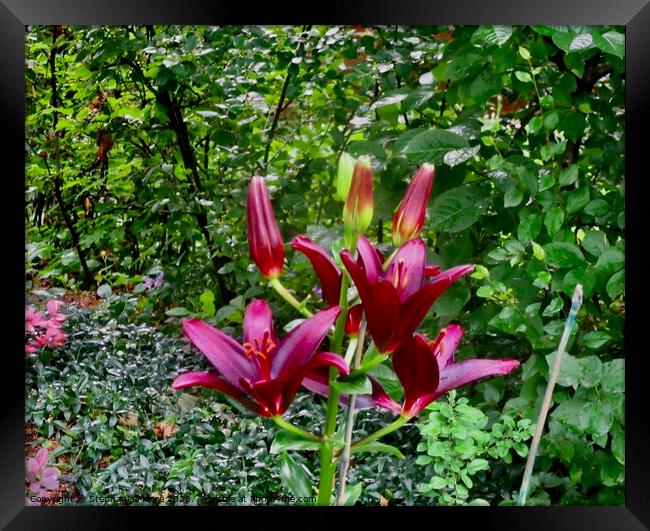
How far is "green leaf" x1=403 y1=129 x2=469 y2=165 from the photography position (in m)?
1.42

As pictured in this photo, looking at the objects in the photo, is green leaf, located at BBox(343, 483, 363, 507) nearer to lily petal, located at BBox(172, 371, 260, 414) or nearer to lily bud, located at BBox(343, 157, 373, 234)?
lily petal, located at BBox(172, 371, 260, 414)

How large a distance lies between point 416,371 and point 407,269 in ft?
0.39

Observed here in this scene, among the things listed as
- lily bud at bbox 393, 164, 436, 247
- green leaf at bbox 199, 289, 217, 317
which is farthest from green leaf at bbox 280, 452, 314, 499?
green leaf at bbox 199, 289, 217, 317

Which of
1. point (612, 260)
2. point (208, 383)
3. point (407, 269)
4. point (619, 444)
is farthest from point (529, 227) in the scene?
point (208, 383)

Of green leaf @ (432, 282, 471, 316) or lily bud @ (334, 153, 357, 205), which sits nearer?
lily bud @ (334, 153, 357, 205)

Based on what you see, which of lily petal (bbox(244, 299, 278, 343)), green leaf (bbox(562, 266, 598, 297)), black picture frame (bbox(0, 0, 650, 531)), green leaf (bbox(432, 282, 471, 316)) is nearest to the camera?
lily petal (bbox(244, 299, 278, 343))

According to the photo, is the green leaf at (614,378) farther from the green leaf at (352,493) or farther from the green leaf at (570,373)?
the green leaf at (352,493)

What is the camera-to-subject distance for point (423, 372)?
→ 0.89m

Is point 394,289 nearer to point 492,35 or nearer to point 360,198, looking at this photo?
point 360,198

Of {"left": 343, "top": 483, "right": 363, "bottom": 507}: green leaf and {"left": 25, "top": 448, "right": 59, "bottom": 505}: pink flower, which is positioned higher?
{"left": 343, "top": 483, "right": 363, "bottom": 507}: green leaf

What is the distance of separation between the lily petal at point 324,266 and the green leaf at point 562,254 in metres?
0.59

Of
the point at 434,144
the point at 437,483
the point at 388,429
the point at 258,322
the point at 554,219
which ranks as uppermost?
the point at 434,144

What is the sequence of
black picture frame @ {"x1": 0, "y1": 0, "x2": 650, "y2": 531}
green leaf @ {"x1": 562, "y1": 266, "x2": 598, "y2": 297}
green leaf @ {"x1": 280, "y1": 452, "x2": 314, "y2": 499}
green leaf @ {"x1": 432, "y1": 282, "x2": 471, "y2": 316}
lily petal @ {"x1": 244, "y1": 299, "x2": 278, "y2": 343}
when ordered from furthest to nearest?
green leaf @ {"x1": 432, "y1": 282, "x2": 471, "y2": 316}
green leaf @ {"x1": 562, "y1": 266, "x2": 598, "y2": 297}
black picture frame @ {"x1": 0, "y1": 0, "x2": 650, "y2": 531}
green leaf @ {"x1": 280, "y1": 452, "x2": 314, "y2": 499}
lily petal @ {"x1": 244, "y1": 299, "x2": 278, "y2": 343}

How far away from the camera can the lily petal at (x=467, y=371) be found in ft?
3.05
